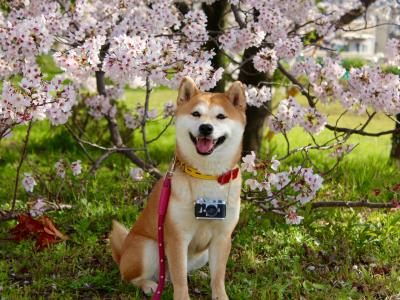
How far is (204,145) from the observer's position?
353 cm

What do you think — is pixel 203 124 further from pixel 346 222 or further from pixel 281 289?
pixel 346 222

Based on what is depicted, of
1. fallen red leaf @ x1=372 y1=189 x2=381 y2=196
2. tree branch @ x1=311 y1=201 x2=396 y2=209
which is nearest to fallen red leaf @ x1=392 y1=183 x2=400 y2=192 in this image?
fallen red leaf @ x1=372 y1=189 x2=381 y2=196

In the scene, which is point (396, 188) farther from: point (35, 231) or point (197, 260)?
point (35, 231)

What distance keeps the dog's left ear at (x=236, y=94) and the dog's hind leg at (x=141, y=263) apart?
1.08m

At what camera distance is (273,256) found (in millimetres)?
4887

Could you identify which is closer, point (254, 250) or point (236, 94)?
point (236, 94)

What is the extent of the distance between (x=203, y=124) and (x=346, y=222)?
2.61 meters

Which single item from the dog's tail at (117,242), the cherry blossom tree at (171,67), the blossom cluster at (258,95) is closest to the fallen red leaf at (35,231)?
the cherry blossom tree at (171,67)

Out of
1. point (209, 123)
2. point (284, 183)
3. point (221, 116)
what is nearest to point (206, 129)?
point (209, 123)

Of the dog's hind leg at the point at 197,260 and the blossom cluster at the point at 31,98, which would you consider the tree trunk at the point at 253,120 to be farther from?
the blossom cluster at the point at 31,98

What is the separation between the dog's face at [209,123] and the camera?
3.53m

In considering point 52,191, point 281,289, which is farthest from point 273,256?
point 52,191

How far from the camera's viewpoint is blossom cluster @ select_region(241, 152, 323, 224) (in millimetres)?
4596

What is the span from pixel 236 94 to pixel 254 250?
1.73 m
